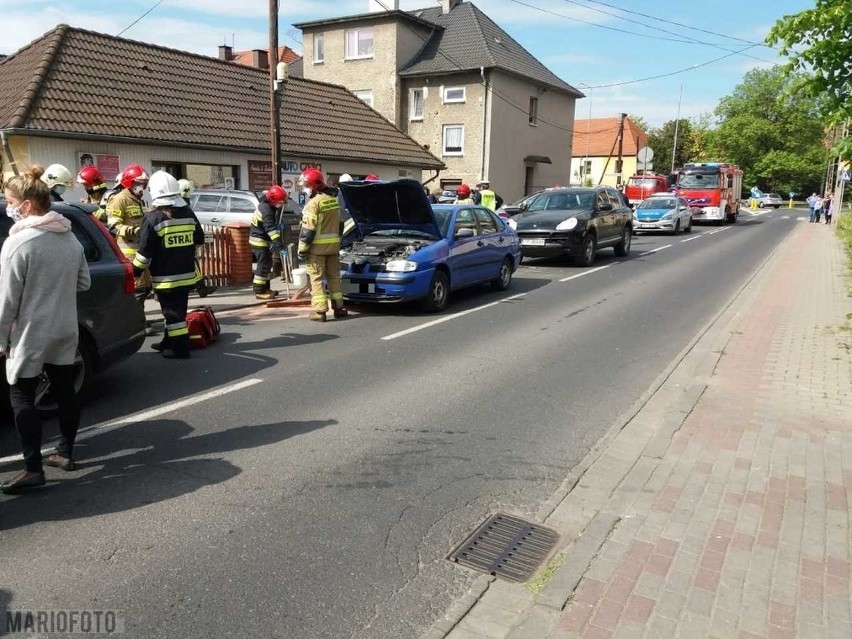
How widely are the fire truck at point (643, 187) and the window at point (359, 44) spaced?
16.6 m

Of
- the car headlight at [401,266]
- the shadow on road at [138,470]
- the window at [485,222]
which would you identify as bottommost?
the shadow on road at [138,470]

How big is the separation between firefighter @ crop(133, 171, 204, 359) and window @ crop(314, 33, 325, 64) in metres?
34.5

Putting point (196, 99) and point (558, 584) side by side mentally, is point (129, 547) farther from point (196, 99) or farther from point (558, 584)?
point (196, 99)

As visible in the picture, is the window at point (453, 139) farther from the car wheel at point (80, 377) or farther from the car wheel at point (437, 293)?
the car wheel at point (80, 377)

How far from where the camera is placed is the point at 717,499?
401 cm

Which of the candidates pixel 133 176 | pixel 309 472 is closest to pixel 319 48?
pixel 133 176

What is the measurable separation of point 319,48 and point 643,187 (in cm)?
1996

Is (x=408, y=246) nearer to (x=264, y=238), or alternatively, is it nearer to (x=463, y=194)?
(x=264, y=238)

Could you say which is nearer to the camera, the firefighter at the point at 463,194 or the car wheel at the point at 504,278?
the car wheel at the point at 504,278

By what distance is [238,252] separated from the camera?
1244 centimetres

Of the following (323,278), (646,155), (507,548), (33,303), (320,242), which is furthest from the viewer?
(646,155)

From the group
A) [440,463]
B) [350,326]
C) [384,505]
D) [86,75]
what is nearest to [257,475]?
[384,505]

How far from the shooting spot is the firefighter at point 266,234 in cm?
1084

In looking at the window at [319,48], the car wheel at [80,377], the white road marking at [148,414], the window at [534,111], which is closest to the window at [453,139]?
the window at [534,111]
